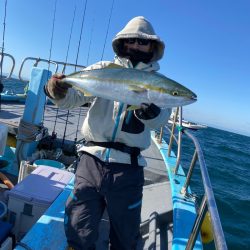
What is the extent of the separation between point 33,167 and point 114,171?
7.77 ft

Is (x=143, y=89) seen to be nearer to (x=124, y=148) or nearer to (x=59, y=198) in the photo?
(x=124, y=148)

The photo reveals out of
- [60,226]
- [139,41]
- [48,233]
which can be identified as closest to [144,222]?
[60,226]

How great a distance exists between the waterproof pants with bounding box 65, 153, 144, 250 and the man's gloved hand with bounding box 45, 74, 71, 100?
58cm

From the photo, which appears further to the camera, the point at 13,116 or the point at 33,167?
the point at 13,116

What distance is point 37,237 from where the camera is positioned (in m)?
2.58

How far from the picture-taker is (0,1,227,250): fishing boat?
8.45 feet

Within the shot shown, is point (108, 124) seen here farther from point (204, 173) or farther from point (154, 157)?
point (154, 157)

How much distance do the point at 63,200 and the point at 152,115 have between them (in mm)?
1661

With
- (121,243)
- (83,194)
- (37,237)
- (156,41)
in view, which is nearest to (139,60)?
(156,41)

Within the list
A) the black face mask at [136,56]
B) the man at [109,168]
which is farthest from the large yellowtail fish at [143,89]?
the black face mask at [136,56]

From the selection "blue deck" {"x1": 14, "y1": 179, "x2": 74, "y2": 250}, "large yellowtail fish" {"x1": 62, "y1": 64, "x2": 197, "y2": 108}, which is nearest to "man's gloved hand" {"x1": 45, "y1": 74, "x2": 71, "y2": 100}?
"large yellowtail fish" {"x1": 62, "y1": 64, "x2": 197, "y2": 108}

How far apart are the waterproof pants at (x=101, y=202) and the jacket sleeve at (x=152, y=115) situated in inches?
15.7

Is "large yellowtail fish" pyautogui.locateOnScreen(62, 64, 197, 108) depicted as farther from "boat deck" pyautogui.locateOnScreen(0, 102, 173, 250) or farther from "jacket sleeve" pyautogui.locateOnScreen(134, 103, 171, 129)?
"boat deck" pyautogui.locateOnScreen(0, 102, 173, 250)

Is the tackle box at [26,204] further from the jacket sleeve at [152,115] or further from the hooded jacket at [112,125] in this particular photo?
the jacket sleeve at [152,115]
